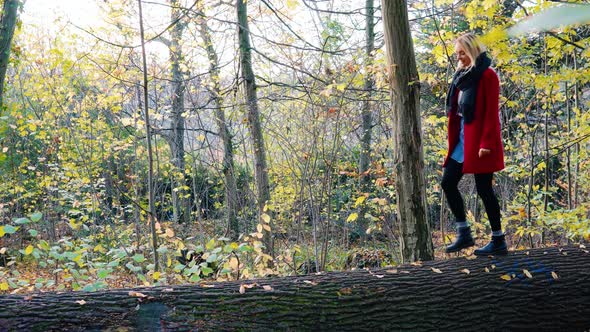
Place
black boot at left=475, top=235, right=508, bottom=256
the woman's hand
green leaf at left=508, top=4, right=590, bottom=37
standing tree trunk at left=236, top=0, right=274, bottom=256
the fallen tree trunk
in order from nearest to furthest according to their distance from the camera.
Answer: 1. green leaf at left=508, top=4, right=590, bottom=37
2. the fallen tree trunk
3. the woman's hand
4. black boot at left=475, top=235, right=508, bottom=256
5. standing tree trunk at left=236, top=0, right=274, bottom=256

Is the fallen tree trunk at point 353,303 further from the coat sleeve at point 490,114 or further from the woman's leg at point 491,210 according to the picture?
the coat sleeve at point 490,114

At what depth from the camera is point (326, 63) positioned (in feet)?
23.5

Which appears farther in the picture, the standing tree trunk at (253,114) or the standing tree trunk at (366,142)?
the standing tree trunk at (366,142)

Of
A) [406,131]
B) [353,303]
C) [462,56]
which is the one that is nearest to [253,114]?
[406,131]

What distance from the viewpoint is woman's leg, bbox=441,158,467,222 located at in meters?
4.05

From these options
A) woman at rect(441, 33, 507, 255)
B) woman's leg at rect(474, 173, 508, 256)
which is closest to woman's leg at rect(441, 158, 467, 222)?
woman at rect(441, 33, 507, 255)

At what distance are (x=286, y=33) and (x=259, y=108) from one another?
145 centimetres

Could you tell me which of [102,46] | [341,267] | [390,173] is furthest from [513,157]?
[102,46]

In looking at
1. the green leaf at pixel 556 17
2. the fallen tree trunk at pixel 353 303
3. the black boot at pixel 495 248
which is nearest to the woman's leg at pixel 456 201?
the black boot at pixel 495 248

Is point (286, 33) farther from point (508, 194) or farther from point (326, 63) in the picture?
point (508, 194)

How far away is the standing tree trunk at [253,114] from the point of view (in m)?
7.58

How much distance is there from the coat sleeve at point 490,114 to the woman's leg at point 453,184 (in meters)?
0.35

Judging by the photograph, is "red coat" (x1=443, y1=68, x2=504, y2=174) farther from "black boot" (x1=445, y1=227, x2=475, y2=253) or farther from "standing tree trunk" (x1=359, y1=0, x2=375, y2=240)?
"standing tree trunk" (x1=359, y1=0, x2=375, y2=240)

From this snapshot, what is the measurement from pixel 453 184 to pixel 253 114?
4.12 m
